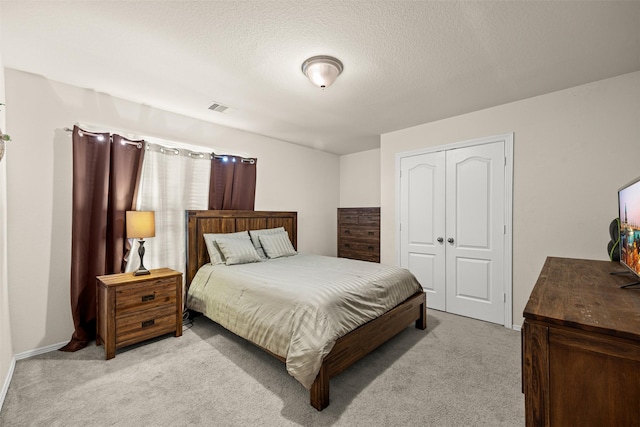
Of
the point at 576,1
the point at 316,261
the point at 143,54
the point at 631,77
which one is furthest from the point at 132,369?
the point at 631,77

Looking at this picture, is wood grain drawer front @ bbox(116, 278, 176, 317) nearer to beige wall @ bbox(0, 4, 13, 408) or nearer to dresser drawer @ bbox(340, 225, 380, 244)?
beige wall @ bbox(0, 4, 13, 408)

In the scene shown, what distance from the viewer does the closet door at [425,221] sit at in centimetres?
359

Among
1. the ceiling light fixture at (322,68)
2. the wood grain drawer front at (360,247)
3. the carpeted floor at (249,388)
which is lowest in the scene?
the carpeted floor at (249,388)

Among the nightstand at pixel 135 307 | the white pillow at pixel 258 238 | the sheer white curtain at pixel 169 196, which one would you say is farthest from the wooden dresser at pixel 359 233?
the nightstand at pixel 135 307

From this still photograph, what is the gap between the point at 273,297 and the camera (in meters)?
2.20

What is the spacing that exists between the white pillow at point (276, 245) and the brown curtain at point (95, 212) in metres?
1.49

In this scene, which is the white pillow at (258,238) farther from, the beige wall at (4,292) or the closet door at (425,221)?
the beige wall at (4,292)

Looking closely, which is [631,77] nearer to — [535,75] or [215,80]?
[535,75]

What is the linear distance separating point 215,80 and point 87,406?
2.62 m

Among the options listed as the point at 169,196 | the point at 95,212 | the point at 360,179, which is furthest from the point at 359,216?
the point at 95,212

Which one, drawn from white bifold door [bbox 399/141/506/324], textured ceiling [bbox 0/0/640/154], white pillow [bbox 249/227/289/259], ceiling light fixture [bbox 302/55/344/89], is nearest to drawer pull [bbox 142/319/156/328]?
white pillow [bbox 249/227/289/259]

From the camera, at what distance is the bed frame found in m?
1.83

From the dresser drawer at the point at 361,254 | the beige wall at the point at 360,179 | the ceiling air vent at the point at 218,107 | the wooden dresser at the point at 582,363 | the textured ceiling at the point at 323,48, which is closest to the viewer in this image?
the wooden dresser at the point at 582,363

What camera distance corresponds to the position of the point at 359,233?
16.0 ft
